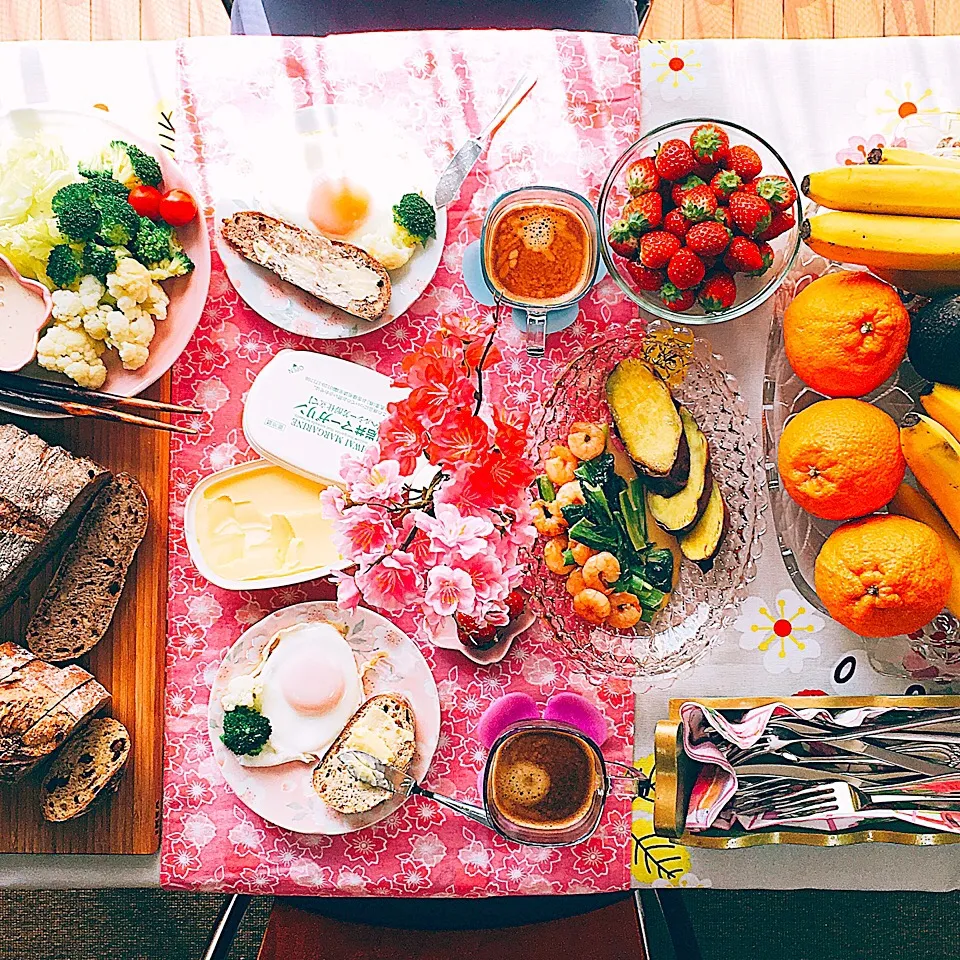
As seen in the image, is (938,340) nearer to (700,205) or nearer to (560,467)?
(700,205)

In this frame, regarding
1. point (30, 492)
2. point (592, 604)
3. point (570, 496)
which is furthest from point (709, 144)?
point (30, 492)

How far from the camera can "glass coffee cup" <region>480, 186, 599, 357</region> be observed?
1.08 meters

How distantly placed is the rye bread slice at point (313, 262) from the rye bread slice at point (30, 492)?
32 cm

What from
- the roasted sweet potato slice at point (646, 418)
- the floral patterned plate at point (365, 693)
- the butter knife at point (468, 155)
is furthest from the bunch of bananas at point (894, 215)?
the floral patterned plate at point (365, 693)

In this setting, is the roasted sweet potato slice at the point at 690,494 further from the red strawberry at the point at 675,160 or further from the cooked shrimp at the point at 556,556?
the red strawberry at the point at 675,160

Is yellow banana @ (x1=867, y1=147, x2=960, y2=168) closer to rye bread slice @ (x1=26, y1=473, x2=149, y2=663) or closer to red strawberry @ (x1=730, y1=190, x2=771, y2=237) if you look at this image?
red strawberry @ (x1=730, y1=190, x2=771, y2=237)

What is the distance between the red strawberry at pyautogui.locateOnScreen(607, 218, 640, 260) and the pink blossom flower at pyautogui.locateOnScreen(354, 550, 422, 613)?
45cm

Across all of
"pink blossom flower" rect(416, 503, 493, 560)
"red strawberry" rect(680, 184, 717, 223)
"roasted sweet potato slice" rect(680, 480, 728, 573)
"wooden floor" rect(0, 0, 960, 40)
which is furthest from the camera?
"wooden floor" rect(0, 0, 960, 40)

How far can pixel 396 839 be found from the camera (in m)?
1.14

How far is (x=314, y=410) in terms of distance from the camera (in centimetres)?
109

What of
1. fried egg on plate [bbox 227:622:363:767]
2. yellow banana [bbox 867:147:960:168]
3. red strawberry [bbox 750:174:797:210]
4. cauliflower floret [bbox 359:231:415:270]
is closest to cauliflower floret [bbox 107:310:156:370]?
cauliflower floret [bbox 359:231:415:270]

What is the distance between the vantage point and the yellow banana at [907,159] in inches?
39.8

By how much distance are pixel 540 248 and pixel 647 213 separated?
0.45 ft

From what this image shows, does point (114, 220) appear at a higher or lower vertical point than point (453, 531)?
higher
